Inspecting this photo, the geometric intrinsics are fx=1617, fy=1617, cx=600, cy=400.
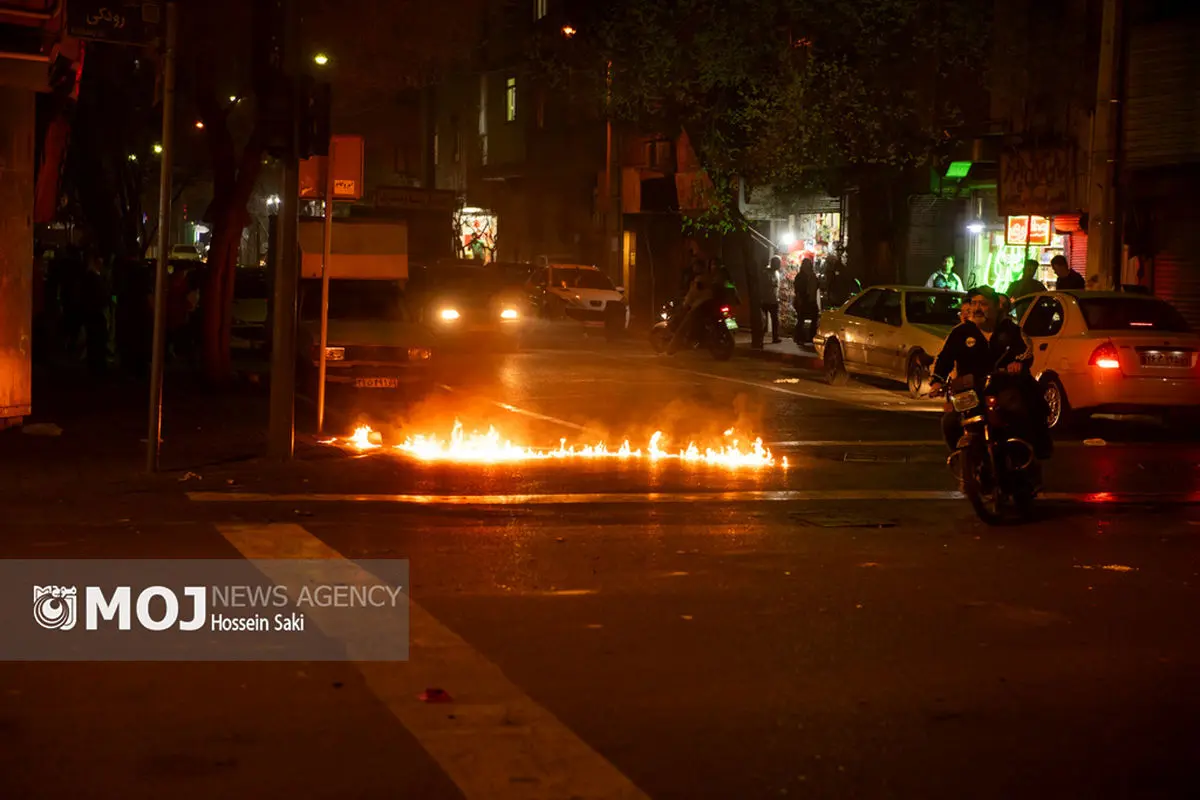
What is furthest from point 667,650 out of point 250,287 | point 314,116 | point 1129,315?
point 250,287

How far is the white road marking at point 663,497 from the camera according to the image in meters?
12.5

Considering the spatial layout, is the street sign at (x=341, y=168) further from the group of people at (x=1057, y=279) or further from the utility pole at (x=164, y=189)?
the group of people at (x=1057, y=279)

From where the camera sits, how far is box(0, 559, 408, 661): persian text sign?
24.3 feet

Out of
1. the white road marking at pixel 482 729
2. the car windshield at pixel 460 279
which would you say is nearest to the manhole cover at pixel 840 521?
the white road marking at pixel 482 729

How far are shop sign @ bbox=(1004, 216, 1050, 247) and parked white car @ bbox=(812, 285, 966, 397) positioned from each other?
4.13 metres

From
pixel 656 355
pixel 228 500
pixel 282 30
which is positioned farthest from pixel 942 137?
pixel 228 500

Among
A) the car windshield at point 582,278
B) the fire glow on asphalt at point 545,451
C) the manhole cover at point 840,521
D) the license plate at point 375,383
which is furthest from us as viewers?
the car windshield at point 582,278

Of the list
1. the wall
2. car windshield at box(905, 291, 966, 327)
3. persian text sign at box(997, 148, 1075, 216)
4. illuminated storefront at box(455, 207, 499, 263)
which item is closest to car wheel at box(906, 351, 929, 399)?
car windshield at box(905, 291, 966, 327)

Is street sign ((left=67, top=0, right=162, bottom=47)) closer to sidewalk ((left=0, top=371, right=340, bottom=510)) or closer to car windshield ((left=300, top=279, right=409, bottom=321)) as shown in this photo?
sidewalk ((left=0, top=371, right=340, bottom=510))

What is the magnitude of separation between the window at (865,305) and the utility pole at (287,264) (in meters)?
12.5

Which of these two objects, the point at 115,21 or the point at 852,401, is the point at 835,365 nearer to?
the point at 852,401

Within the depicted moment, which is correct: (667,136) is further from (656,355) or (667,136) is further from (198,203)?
(198,203)

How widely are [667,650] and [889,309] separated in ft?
57.7

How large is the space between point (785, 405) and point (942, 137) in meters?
12.3
